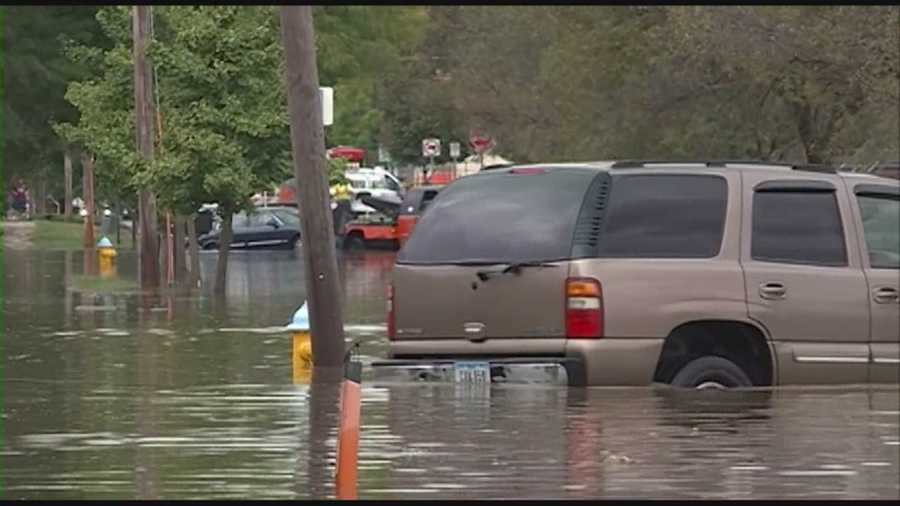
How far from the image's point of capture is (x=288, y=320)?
23281mm

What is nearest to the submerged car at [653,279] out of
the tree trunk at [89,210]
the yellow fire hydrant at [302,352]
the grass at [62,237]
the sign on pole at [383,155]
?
the yellow fire hydrant at [302,352]

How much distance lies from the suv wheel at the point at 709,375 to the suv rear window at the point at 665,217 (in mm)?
716

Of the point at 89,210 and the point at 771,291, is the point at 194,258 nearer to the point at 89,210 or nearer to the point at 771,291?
the point at 771,291

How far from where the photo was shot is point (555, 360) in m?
11.6

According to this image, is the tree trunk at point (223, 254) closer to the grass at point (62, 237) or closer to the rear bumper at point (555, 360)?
the rear bumper at point (555, 360)

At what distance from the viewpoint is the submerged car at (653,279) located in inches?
457

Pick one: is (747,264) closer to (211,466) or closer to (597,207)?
(597,207)

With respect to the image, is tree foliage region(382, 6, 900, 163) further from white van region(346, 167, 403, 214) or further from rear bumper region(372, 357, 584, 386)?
rear bumper region(372, 357, 584, 386)

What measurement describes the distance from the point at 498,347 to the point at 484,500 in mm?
2535

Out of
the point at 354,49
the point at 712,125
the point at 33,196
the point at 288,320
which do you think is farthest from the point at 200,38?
the point at 33,196

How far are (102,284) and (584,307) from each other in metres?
22.2

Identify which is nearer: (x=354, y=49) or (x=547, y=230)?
(x=547, y=230)

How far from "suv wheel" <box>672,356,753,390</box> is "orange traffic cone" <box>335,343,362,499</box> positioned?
335 centimetres

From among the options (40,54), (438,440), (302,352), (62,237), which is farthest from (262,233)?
(438,440)
